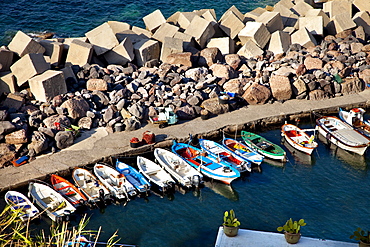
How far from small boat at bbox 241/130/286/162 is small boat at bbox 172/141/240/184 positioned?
2.95 metres

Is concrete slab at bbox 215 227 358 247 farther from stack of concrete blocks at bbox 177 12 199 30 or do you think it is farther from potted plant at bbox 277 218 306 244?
stack of concrete blocks at bbox 177 12 199 30

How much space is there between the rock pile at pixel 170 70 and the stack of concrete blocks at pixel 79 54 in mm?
75

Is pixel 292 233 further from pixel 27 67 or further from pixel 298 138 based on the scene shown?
pixel 27 67

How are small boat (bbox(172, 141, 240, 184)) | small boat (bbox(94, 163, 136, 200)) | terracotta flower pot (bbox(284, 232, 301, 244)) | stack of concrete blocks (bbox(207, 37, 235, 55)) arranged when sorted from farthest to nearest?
stack of concrete blocks (bbox(207, 37, 235, 55)) < small boat (bbox(172, 141, 240, 184)) < small boat (bbox(94, 163, 136, 200)) < terracotta flower pot (bbox(284, 232, 301, 244))


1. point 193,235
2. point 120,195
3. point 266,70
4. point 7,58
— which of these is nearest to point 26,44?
point 7,58

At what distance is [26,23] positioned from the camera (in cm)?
4938

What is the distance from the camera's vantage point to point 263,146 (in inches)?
1087

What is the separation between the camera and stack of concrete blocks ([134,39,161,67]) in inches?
1401

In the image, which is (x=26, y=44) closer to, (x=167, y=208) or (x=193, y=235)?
(x=167, y=208)

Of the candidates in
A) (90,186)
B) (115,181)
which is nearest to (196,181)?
(115,181)

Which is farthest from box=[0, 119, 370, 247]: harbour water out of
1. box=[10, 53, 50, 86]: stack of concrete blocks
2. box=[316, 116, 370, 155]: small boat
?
box=[10, 53, 50, 86]: stack of concrete blocks

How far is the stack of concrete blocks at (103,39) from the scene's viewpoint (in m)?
35.0

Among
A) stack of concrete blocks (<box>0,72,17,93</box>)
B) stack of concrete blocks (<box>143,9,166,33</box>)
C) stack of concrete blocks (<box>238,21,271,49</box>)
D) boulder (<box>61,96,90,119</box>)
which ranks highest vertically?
stack of concrete blocks (<box>143,9,166,33</box>)

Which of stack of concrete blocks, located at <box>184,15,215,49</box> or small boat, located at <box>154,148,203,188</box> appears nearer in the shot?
small boat, located at <box>154,148,203,188</box>
